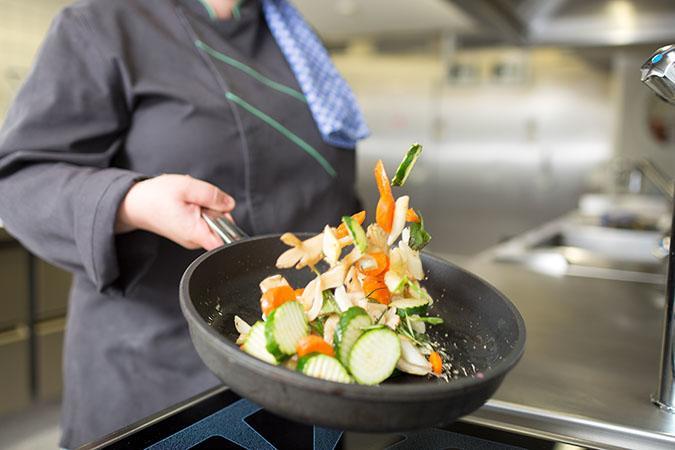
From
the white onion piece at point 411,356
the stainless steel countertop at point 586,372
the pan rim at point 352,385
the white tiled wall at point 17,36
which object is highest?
the white tiled wall at point 17,36

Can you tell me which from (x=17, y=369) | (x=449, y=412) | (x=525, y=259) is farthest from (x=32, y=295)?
(x=449, y=412)

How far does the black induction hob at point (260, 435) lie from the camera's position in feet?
1.60

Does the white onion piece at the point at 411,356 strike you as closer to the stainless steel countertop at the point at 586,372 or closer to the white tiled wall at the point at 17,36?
the stainless steel countertop at the point at 586,372

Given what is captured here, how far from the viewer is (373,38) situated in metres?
4.63

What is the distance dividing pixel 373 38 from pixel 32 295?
323 cm

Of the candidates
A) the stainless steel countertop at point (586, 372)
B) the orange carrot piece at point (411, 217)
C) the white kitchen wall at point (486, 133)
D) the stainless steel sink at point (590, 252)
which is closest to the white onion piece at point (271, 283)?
the orange carrot piece at point (411, 217)

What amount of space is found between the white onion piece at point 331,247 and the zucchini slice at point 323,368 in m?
0.10

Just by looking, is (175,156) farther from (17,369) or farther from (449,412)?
(17,369)

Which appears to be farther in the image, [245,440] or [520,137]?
→ [520,137]

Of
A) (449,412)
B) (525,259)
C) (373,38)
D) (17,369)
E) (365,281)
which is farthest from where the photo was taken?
(373,38)

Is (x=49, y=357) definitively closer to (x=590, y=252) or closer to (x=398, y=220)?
(x=590, y=252)

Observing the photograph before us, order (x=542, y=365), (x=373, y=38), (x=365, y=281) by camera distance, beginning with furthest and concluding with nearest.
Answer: (x=373, y=38)
(x=542, y=365)
(x=365, y=281)

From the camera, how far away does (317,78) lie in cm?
94

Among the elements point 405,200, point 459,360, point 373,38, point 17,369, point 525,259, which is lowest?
point 17,369
